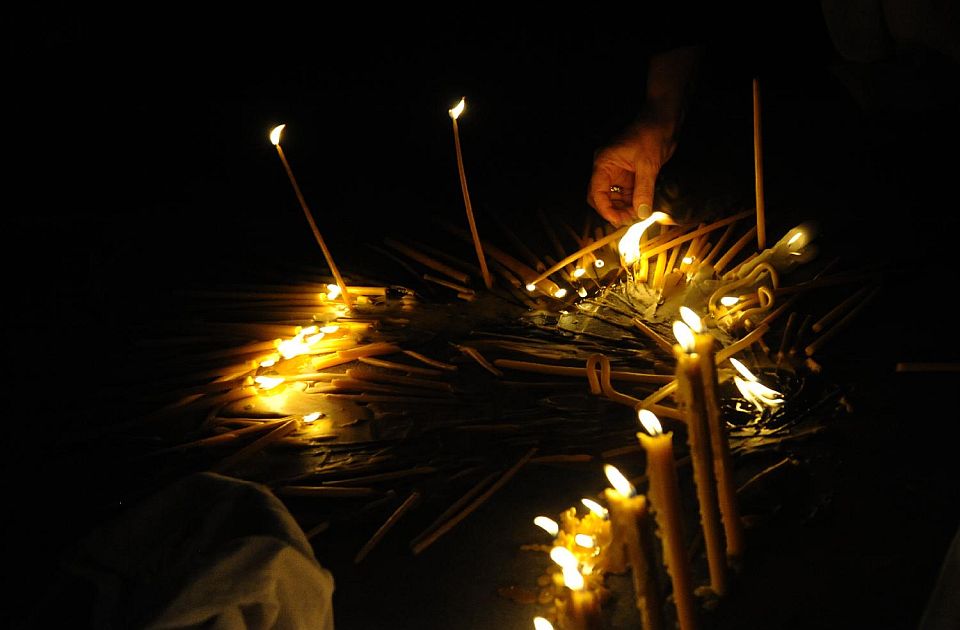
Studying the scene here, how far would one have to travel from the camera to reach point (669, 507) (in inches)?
60.5

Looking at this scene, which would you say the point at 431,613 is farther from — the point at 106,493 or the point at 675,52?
the point at 675,52

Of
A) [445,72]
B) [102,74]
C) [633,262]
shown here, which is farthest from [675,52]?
[102,74]

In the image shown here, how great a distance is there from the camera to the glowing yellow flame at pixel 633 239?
371cm

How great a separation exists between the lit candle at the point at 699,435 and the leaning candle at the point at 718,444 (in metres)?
0.02

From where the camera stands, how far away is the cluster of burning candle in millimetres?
1506

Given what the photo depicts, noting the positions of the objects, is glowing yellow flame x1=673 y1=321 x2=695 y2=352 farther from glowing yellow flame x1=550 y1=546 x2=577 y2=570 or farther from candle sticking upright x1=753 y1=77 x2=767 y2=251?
candle sticking upright x1=753 y1=77 x2=767 y2=251

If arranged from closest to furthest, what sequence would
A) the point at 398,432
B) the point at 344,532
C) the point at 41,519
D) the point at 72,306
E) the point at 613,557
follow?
the point at 613,557 < the point at 344,532 < the point at 41,519 < the point at 398,432 < the point at 72,306

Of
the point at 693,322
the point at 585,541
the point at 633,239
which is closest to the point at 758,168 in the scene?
the point at 633,239

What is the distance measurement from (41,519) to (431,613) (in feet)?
5.00

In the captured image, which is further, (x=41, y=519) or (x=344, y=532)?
(x=41, y=519)

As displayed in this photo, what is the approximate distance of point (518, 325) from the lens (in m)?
3.62

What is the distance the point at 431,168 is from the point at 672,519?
13.8ft

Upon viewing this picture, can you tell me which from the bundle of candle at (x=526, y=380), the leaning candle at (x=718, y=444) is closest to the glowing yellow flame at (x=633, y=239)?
the bundle of candle at (x=526, y=380)

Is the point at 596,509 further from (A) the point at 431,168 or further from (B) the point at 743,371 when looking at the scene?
(A) the point at 431,168
